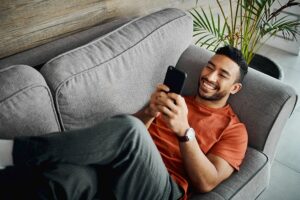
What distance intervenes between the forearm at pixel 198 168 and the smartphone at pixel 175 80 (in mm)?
202

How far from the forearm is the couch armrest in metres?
0.33

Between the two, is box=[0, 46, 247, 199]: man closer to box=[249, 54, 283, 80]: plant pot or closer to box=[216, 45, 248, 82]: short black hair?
box=[216, 45, 248, 82]: short black hair

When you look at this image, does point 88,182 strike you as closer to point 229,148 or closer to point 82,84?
point 82,84

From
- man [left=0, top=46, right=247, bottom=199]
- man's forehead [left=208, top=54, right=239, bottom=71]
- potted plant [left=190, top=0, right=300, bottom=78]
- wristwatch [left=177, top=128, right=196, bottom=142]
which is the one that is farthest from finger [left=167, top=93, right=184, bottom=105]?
potted plant [left=190, top=0, right=300, bottom=78]

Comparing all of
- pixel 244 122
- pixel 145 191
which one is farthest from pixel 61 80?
pixel 244 122

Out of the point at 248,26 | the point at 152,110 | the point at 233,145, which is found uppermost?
the point at 248,26

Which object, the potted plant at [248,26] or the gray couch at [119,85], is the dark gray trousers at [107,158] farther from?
the potted plant at [248,26]

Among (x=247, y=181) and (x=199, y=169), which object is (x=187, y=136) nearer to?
(x=199, y=169)

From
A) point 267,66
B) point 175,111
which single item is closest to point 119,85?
point 175,111

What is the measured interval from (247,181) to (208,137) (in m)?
0.23

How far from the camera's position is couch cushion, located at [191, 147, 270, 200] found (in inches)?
45.7

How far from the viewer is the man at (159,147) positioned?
93 cm

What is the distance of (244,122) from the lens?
1.41 meters

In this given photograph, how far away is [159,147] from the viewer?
1.35 m
